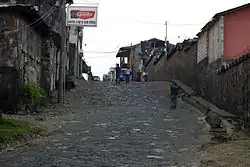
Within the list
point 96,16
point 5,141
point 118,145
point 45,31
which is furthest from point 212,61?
point 5,141

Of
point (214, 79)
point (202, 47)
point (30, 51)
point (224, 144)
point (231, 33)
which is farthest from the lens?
point (202, 47)

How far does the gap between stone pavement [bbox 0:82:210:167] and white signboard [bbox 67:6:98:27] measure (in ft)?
14.5

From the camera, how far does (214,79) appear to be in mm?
21641

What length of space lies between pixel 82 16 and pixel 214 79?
8.32 m

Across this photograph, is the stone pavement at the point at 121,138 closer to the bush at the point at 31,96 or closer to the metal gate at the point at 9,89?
the bush at the point at 31,96

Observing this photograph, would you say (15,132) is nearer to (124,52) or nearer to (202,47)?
(202,47)

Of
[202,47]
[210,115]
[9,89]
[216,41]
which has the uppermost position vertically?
[216,41]

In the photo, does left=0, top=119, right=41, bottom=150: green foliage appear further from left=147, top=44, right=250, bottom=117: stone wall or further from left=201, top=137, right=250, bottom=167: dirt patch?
left=147, top=44, right=250, bottom=117: stone wall

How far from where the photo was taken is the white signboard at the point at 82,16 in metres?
25.2

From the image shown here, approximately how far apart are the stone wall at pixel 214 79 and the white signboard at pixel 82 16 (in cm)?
631

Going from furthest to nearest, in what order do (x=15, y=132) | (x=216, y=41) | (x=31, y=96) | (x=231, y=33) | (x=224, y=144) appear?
(x=216, y=41) → (x=231, y=33) → (x=31, y=96) → (x=15, y=132) → (x=224, y=144)

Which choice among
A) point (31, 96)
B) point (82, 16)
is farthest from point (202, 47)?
point (31, 96)

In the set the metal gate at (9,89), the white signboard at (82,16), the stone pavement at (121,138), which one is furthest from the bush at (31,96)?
the white signboard at (82,16)

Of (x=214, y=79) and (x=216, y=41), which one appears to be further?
(x=216, y=41)
